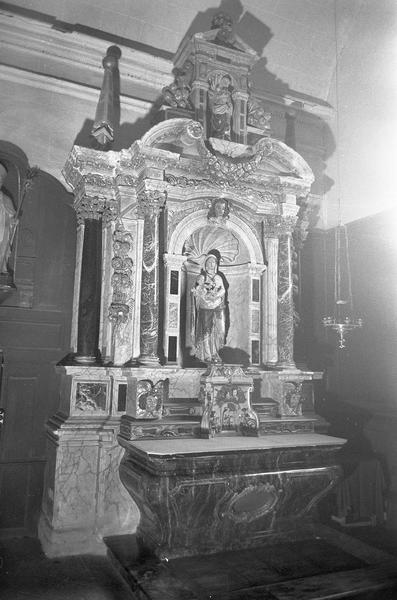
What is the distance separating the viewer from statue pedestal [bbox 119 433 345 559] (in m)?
4.41

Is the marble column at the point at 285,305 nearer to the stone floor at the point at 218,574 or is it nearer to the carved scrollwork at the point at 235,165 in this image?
the carved scrollwork at the point at 235,165

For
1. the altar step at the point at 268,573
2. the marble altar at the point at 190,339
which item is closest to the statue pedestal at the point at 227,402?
the marble altar at the point at 190,339

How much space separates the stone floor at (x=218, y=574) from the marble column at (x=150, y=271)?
2005mm

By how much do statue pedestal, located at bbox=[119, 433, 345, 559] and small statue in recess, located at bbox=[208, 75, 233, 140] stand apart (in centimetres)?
361

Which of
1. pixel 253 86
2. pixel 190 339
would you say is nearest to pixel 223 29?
pixel 253 86

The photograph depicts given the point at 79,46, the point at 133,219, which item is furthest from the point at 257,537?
the point at 79,46

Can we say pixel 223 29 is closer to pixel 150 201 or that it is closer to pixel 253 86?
pixel 253 86

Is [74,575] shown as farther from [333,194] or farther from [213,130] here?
[333,194]

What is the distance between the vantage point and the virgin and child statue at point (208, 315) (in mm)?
5836

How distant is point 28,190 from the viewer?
232 inches

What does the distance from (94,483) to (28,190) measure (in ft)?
11.1

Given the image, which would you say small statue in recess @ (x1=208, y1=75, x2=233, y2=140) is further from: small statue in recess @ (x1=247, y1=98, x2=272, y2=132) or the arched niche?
the arched niche

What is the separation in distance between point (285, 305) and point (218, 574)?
10.0ft

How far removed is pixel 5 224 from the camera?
18.4 ft
